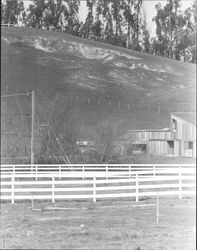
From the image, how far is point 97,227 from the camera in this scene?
340 inches

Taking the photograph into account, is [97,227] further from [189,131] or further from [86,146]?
[189,131]

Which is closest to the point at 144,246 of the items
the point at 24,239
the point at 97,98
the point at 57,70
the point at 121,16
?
the point at 24,239

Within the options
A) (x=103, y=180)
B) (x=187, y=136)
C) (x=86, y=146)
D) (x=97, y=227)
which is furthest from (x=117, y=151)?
(x=103, y=180)

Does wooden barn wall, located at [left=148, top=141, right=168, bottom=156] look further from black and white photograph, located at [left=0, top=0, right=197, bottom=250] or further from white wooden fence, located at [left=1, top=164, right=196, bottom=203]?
white wooden fence, located at [left=1, top=164, right=196, bottom=203]

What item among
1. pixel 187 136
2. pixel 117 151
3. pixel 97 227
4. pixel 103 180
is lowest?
pixel 97 227

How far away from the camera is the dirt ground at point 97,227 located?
6.31 meters

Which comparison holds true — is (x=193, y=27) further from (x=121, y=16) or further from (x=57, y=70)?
(x=57, y=70)

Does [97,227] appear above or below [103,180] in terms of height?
below

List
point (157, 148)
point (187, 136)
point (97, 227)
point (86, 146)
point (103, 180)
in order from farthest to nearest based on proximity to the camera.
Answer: point (103, 180), point (86, 146), point (187, 136), point (157, 148), point (97, 227)

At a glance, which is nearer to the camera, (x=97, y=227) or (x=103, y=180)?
(x=97, y=227)

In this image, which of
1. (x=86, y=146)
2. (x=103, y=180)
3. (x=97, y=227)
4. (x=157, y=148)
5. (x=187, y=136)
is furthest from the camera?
(x=103, y=180)

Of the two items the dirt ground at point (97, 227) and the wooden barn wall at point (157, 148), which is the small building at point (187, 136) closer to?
the wooden barn wall at point (157, 148)

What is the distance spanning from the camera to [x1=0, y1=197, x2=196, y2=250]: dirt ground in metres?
6.31

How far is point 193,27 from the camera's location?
4.55m
